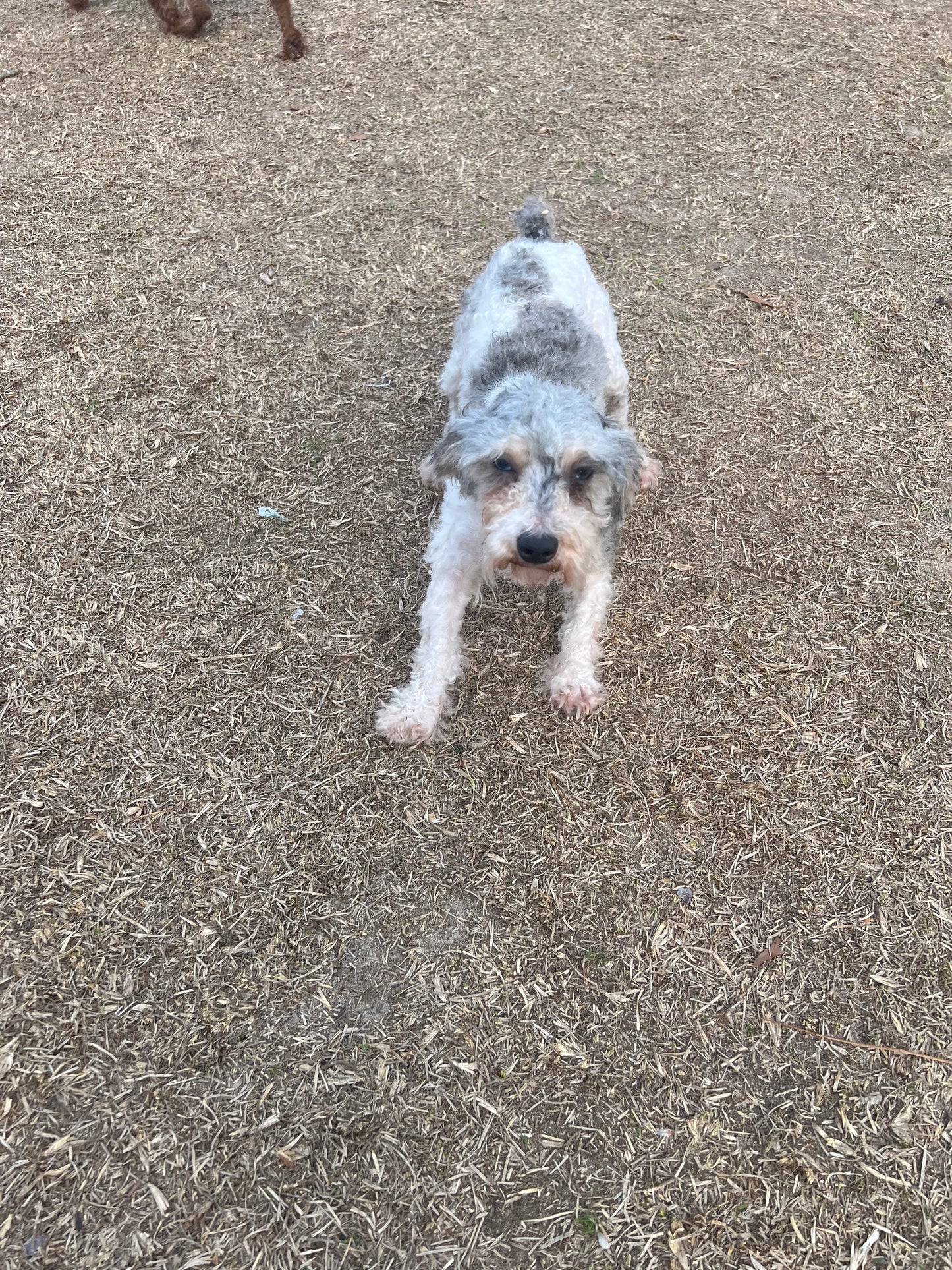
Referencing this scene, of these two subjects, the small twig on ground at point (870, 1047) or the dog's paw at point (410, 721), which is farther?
the dog's paw at point (410, 721)

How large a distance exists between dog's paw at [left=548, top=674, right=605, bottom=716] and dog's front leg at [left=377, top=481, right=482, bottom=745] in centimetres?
51

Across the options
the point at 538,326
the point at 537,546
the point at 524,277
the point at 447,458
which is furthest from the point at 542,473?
the point at 524,277

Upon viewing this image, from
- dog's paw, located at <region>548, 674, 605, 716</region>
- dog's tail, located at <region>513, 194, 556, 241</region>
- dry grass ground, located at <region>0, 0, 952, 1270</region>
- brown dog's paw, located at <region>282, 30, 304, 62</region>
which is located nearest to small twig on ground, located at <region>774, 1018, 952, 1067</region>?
dry grass ground, located at <region>0, 0, 952, 1270</region>

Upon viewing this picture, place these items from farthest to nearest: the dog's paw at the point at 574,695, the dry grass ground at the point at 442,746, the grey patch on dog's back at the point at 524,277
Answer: the grey patch on dog's back at the point at 524,277 → the dog's paw at the point at 574,695 → the dry grass ground at the point at 442,746

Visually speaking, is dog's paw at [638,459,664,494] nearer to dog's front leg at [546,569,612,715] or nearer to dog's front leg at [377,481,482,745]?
dog's front leg at [546,569,612,715]

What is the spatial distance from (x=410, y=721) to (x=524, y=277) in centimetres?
248

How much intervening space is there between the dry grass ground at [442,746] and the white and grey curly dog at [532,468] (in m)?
0.26

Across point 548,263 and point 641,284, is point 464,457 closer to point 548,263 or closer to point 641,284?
point 548,263

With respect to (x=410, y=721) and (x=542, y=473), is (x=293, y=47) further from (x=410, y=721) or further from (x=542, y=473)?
(x=410, y=721)

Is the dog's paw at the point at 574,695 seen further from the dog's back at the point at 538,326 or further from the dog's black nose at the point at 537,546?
the dog's back at the point at 538,326

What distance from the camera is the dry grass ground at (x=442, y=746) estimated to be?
270cm

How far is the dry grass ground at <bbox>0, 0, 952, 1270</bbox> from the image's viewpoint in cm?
270

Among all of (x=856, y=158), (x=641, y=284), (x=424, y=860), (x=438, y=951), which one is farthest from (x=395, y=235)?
(x=438, y=951)

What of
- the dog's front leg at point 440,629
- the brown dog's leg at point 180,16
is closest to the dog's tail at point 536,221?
the dog's front leg at point 440,629
